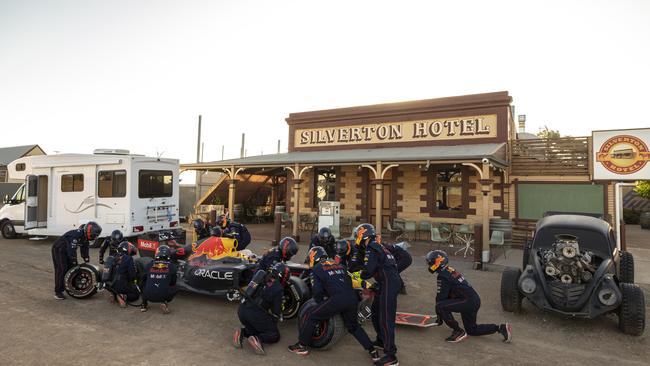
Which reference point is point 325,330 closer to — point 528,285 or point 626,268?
point 528,285

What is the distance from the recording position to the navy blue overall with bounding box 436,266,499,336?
17.2ft

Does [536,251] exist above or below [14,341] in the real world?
above

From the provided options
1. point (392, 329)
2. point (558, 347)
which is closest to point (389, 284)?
point (392, 329)

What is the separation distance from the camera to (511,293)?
21.3ft

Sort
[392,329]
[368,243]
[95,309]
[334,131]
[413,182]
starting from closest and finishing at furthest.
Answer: [392,329], [368,243], [95,309], [413,182], [334,131]

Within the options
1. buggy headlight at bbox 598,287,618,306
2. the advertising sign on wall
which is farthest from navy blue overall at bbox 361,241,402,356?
the advertising sign on wall

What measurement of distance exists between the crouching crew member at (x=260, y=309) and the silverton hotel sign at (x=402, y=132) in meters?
12.2

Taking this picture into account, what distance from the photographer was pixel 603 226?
22.4ft

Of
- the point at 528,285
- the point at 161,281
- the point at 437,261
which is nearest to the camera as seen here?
the point at 437,261

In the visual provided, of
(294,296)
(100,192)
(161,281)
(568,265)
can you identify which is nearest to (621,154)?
(568,265)

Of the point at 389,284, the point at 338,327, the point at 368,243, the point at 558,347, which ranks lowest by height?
the point at 558,347

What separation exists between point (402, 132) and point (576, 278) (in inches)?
442

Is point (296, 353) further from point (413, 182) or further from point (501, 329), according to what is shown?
point (413, 182)

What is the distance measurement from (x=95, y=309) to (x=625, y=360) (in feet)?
25.8
